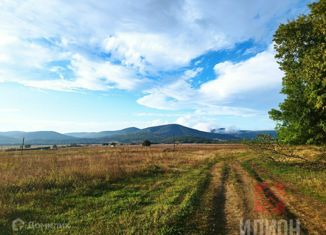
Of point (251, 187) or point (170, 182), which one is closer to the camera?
point (251, 187)

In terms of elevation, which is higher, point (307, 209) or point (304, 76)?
point (304, 76)

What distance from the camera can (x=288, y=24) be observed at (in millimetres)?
22656

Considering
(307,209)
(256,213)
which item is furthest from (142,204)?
(307,209)

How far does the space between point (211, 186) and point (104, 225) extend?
27.1ft

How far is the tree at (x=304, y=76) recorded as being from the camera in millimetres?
16922

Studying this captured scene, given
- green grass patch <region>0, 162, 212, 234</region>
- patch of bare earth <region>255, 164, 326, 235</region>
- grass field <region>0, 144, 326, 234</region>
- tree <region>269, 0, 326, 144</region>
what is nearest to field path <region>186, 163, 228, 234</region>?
grass field <region>0, 144, 326, 234</region>

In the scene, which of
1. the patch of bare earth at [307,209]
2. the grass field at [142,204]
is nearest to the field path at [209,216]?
the grass field at [142,204]

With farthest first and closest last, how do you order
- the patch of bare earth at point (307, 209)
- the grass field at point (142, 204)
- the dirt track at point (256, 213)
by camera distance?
the grass field at point (142, 204), the patch of bare earth at point (307, 209), the dirt track at point (256, 213)

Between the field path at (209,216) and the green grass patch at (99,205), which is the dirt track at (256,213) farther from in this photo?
the green grass patch at (99,205)

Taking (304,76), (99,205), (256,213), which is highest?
(304,76)

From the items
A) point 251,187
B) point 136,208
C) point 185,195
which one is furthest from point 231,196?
point 136,208

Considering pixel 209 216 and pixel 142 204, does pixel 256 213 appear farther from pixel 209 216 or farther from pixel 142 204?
pixel 142 204

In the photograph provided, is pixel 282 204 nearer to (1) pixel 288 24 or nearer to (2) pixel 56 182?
(2) pixel 56 182

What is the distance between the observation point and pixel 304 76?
1967 cm
